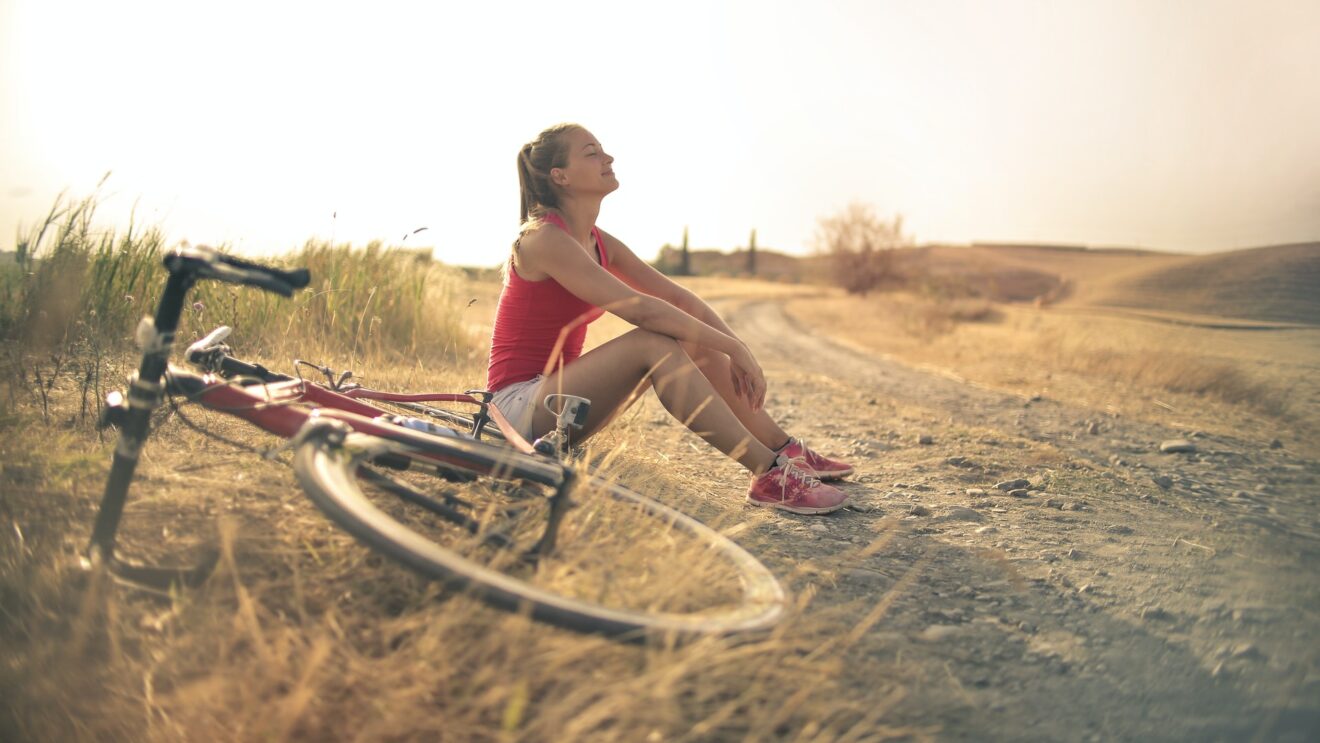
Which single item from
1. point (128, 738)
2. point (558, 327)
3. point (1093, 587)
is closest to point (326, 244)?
point (558, 327)

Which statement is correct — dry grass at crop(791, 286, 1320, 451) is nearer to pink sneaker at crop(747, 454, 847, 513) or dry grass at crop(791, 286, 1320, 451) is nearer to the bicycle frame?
pink sneaker at crop(747, 454, 847, 513)

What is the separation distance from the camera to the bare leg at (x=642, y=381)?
3383 mm

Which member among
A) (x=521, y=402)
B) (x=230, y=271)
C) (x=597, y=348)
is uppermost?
(x=230, y=271)

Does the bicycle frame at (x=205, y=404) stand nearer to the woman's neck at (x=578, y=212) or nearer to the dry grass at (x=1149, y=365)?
the woman's neck at (x=578, y=212)

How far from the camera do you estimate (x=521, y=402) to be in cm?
341

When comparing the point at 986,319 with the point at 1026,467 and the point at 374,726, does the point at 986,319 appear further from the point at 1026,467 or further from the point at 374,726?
the point at 374,726

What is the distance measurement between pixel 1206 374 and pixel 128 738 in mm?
9377

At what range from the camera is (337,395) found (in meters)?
2.84

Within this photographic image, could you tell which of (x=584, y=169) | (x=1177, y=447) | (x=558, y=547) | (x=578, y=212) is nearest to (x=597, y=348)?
(x=578, y=212)

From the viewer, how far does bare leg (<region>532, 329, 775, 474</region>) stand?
3.38 meters

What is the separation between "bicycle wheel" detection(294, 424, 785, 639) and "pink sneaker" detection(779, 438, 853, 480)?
144cm

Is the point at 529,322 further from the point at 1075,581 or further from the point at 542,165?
the point at 1075,581

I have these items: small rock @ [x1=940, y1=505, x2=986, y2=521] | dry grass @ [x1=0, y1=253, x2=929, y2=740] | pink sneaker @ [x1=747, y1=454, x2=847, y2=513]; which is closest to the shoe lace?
pink sneaker @ [x1=747, y1=454, x2=847, y2=513]

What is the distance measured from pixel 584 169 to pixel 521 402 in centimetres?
99
